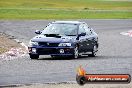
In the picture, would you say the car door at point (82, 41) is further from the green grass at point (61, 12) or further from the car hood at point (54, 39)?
the green grass at point (61, 12)

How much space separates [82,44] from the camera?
23.0 m

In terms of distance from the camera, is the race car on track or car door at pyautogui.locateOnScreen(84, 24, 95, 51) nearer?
the race car on track

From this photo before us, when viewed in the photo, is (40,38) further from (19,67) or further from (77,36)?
(19,67)

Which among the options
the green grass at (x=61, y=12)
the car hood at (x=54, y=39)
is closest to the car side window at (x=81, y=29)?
the car hood at (x=54, y=39)

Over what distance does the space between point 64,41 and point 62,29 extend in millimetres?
1116

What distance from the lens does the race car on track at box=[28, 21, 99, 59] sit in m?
21.7

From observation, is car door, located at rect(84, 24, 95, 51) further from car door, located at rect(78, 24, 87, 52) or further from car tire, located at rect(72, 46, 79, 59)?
car tire, located at rect(72, 46, 79, 59)

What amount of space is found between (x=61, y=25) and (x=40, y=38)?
1501mm

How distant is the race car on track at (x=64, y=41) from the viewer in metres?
21.7

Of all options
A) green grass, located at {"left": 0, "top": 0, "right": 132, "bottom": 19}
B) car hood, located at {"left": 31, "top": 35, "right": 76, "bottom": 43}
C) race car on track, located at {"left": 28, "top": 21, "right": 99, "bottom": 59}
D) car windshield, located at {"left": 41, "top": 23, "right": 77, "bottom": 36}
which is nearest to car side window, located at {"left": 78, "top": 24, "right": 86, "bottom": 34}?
race car on track, located at {"left": 28, "top": 21, "right": 99, "bottom": 59}

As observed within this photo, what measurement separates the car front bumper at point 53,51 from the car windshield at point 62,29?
993 mm

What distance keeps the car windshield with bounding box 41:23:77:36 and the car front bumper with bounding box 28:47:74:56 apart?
993mm

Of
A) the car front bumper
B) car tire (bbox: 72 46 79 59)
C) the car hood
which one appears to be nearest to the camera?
the car front bumper

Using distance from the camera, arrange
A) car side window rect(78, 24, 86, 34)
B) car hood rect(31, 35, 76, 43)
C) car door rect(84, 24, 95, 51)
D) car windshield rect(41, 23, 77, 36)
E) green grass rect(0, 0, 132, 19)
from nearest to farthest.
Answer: car hood rect(31, 35, 76, 43), car windshield rect(41, 23, 77, 36), car side window rect(78, 24, 86, 34), car door rect(84, 24, 95, 51), green grass rect(0, 0, 132, 19)
